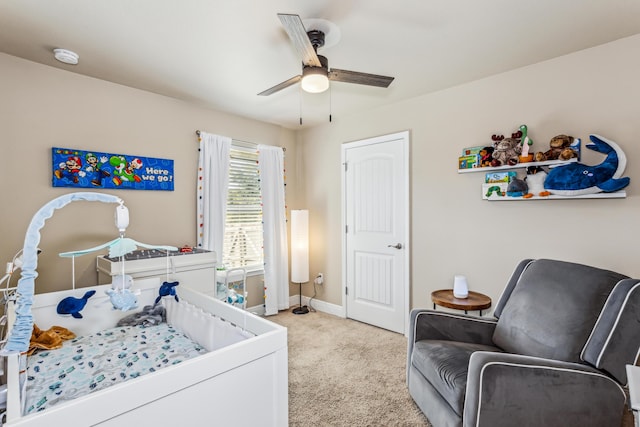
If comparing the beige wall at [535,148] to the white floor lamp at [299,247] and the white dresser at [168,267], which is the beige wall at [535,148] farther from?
the white dresser at [168,267]

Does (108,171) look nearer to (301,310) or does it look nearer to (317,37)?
(317,37)

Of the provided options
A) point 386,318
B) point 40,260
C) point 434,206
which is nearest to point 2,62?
point 40,260

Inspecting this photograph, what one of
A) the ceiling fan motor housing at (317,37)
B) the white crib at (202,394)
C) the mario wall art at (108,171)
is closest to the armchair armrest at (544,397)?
the white crib at (202,394)

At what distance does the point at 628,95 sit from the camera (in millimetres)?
2064

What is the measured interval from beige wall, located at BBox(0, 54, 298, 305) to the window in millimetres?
445

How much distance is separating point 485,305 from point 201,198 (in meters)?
2.77

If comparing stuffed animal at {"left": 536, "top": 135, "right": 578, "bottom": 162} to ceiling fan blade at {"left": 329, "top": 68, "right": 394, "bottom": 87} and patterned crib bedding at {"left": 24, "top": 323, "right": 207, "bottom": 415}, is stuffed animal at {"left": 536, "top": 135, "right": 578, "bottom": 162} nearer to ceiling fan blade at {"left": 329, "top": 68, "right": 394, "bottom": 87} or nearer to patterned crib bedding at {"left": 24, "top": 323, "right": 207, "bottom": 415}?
ceiling fan blade at {"left": 329, "top": 68, "right": 394, "bottom": 87}

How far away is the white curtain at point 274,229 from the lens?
3836 mm

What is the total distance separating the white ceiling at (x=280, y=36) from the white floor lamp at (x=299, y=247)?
1654 millimetres

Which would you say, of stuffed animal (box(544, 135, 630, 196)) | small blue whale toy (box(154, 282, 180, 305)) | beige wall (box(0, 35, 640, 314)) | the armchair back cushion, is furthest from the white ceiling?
small blue whale toy (box(154, 282, 180, 305))

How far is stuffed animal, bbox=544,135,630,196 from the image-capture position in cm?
204

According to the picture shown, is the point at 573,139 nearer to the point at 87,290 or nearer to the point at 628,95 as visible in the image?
the point at 628,95

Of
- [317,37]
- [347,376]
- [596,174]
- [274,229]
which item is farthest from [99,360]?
[596,174]

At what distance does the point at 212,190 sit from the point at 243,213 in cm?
52
